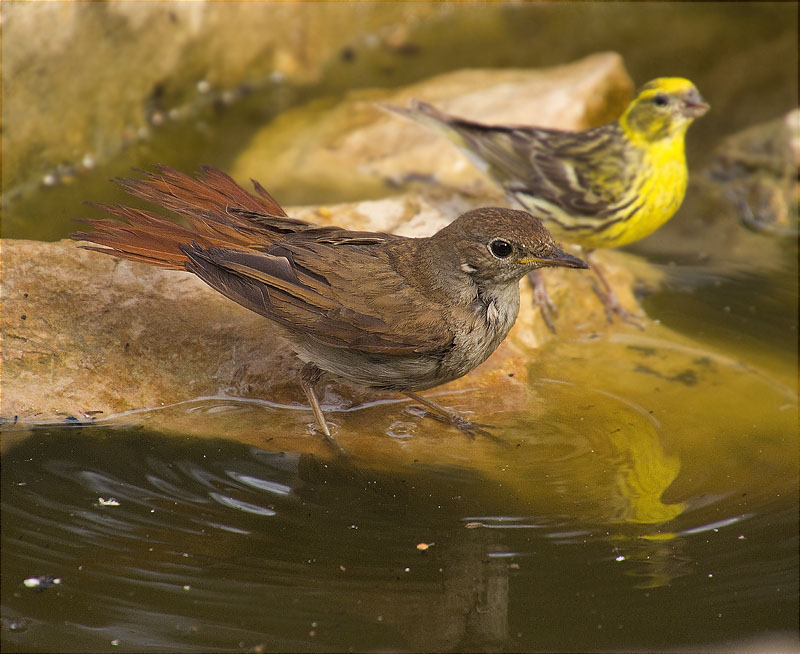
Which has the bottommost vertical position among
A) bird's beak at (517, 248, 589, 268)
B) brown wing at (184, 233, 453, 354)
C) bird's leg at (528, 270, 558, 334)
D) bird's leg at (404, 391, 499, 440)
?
bird's leg at (404, 391, 499, 440)

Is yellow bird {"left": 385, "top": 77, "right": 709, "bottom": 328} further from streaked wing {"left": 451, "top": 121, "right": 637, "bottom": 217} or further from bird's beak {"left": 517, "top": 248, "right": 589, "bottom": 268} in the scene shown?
bird's beak {"left": 517, "top": 248, "right": 589, "bottom": 268}

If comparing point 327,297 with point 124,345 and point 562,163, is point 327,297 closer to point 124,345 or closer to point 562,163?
point 124,345

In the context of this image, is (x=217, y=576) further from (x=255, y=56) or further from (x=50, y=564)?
(x=255, y=56)

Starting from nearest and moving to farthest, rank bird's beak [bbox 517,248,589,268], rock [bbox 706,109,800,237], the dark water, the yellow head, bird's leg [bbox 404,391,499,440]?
the dark water, bird's beak [bbox 517,248,589,268], bird's leg [bbox 404,391,499,440], the yellow head, rock [bbox 706,109,800,237]

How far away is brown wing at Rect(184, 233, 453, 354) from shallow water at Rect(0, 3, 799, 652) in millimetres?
575

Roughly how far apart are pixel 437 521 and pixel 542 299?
215 centimetres

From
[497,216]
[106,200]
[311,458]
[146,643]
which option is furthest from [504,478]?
[106,200]

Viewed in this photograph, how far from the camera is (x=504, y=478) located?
4273 mm

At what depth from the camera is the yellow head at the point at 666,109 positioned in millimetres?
6191

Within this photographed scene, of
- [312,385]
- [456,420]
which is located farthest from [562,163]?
[312,385]

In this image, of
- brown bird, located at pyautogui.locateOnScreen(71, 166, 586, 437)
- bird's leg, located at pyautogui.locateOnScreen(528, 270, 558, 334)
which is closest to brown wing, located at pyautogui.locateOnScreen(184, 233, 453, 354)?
brown bird, located at pyautogui.locateOnScreen(71, 166, 586, 437)

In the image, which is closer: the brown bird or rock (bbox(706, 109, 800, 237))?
the brown bird

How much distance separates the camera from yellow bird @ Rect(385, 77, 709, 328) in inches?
239

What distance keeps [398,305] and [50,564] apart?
1.88 metres
